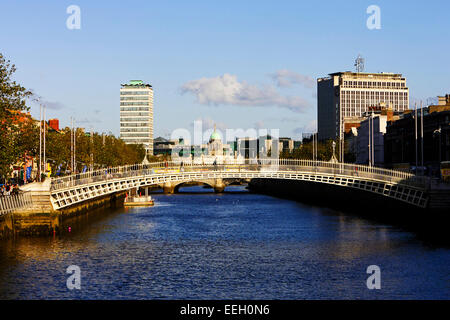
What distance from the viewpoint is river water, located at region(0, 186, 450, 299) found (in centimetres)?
3791

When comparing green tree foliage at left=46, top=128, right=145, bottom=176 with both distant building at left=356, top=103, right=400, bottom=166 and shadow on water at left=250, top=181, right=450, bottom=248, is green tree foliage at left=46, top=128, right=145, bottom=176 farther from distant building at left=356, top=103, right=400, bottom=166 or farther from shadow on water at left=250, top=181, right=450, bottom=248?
distant building at left=356, top=103, right=400, bottom=166

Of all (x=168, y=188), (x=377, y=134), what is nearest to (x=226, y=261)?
(x=377, y=134)

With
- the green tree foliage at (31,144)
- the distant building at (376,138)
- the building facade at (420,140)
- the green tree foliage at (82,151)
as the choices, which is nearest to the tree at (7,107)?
the green tree foliage at (31,144)

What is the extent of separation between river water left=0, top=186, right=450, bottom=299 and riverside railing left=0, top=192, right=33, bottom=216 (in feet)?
8.87

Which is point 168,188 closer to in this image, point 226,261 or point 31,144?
point 31,144

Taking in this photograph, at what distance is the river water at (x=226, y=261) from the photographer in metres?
37.9

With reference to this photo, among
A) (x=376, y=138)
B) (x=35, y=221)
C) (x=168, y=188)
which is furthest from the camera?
(x=168, y=188)

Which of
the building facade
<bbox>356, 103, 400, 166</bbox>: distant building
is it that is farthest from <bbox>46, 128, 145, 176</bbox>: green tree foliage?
<bbox>356, 103, 400, 166</bbox>: distant building

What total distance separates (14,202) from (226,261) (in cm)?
1924

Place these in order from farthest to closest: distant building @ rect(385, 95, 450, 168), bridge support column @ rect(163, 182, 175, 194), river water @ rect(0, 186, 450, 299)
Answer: bridge support column @ rect(163, 182, 175, 194) → distant building @ rect(385, 95, 450, 168) → river water @ rect(0, 186, 450, 299)

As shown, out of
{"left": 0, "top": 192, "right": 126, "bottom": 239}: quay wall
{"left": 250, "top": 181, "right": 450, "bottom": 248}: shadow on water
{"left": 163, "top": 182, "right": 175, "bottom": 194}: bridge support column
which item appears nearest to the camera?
{"left": 0, "top": 192, "right": 126, "bottom": 239}: quay wall

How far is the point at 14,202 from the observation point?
56625 millimetres
